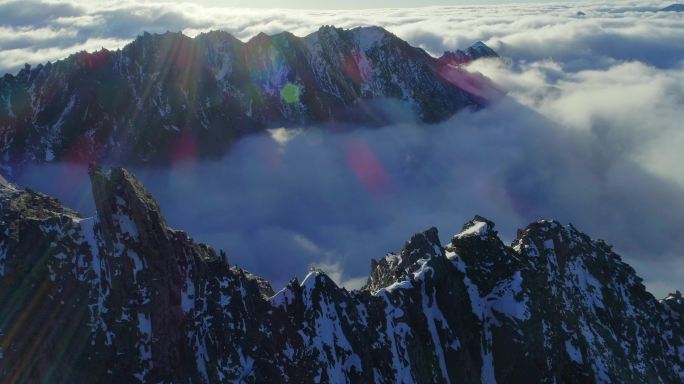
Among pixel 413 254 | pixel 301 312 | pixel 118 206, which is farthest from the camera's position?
pixel 413 254

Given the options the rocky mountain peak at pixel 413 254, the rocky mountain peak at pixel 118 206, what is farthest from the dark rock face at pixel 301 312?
the rocky mountain peak at pixel 413 254

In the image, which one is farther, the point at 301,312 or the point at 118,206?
the point at 301,312

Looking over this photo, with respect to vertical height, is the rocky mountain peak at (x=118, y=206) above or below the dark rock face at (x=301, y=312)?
above

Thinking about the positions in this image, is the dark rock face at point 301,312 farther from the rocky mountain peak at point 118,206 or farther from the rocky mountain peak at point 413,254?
the rocky mountain peak at point 413,254

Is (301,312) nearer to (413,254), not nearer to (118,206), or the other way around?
(413,254)

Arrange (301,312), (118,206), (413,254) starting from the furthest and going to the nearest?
(413,254) → (301,312) → (118,206)

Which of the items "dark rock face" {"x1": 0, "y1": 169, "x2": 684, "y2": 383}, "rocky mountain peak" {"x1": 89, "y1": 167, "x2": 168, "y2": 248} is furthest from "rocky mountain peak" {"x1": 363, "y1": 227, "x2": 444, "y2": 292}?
"rocky mountain peak" {"x1": 89, "y1": 167, "x2": 168, "y2": 248}

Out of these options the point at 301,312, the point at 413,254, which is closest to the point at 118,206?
the point at 301,312

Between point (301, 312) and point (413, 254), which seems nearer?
point (301, 312)

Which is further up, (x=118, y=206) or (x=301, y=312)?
(x=118, y=206)
